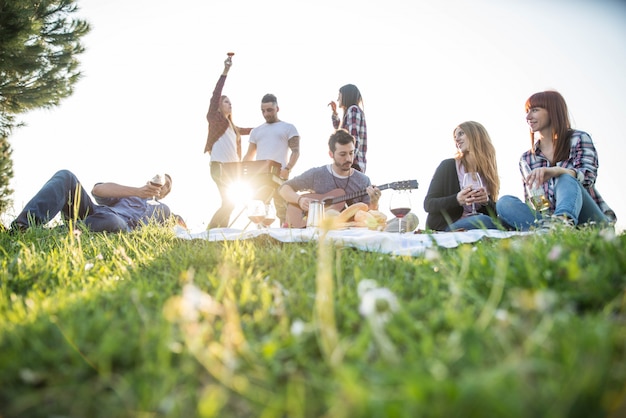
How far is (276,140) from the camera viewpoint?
680cm

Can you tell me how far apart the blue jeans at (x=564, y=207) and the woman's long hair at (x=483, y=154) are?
2.81 feet

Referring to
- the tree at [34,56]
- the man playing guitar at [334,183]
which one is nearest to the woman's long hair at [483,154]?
the man playing guitar at [334,183]

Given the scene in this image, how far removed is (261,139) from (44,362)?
5980mm

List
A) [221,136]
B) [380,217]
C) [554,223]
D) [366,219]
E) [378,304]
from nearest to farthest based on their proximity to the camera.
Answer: [378,304], [554,223], [366,219], [380,217], [221,136]

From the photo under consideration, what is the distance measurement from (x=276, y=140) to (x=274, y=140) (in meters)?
0.03

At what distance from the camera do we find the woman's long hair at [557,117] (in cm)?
414

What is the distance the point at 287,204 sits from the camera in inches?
261

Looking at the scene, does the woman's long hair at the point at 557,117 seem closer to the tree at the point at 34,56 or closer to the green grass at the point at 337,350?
the green grass at the point at 337,350

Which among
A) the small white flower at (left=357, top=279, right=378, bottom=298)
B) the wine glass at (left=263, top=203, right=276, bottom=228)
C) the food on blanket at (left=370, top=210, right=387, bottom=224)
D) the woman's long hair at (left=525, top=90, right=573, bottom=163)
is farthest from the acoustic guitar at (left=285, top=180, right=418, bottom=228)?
the small white flower at (left=357, top=279, right=378, bottom=298)

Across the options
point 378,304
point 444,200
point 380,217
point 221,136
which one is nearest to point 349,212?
point 380,217

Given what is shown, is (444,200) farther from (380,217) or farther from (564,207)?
(564,207)

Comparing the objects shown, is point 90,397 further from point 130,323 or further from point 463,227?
point 463,227

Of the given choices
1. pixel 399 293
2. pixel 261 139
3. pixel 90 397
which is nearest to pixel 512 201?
pixel 399 293

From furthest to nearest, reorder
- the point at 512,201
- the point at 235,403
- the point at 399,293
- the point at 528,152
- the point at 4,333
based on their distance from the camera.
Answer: the point at 528,152 → the point at 512,201 → the point at 399,293 → the point at 4,333 → the point at 235,403
